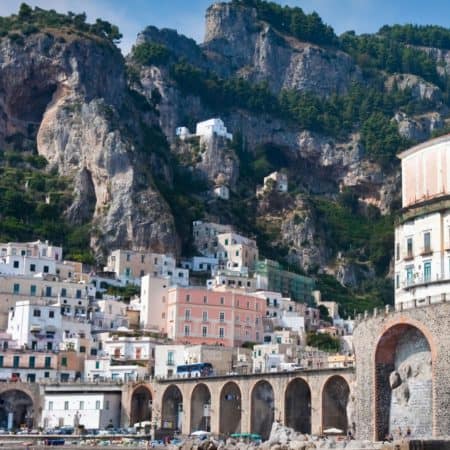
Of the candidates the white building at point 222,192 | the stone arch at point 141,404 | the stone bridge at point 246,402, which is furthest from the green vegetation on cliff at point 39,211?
the stone bridge at point 246,402

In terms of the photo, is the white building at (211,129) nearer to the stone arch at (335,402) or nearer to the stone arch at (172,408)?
the stone arch at (172,408)

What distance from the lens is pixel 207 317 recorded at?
83812 millimetres

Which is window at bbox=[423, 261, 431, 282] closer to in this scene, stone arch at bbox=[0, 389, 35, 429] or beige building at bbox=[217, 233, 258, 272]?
stone arch at bbox=[0, 389, 35, 429]

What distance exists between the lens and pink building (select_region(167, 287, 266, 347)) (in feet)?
273

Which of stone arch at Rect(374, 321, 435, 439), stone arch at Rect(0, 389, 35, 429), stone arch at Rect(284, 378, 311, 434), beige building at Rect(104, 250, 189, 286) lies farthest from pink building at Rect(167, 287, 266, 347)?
stone arch at Rect(374, 321, 435, 439)

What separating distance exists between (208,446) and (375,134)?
100204 millimetres

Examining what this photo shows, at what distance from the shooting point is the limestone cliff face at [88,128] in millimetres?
101500

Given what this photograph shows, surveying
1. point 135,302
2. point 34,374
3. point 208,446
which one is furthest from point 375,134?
point 208,446

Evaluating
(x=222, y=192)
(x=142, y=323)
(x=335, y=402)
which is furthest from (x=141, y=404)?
(x=222, y=192)

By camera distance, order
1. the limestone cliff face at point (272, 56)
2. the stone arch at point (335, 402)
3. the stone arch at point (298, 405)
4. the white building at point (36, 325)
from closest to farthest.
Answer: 1. the stone arch at point (335, 402)
2. the stone arch at point (298, 405)
3. the white building at point (36, 325)
4. the limestone cliff face at point (272, 56)

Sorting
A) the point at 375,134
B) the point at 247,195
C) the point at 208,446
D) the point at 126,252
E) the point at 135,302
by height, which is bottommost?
the point at 208,446

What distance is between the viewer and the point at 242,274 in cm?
10112

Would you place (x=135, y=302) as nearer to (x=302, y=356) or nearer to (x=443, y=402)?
(x=302, y=356)

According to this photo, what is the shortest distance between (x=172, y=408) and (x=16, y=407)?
38.4ft
